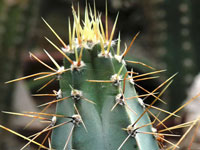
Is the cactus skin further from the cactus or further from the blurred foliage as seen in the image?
the blurred foliage

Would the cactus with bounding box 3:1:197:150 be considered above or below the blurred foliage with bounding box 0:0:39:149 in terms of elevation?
below

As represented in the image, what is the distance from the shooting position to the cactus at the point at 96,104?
3.92 ft

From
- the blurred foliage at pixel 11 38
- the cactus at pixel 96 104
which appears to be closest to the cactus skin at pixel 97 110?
the cactus at pixel 96 104

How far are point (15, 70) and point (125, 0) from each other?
1292 mm

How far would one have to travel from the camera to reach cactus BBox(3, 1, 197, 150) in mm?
1194

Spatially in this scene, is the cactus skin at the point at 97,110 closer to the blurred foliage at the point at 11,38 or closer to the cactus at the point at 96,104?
the cactus at the point at 96,104

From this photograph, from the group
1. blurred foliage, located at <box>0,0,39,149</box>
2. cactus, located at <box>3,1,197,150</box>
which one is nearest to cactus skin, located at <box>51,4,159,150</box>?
cactus, located at <box>3,1,197,150</box>

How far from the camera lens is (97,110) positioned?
1.22m

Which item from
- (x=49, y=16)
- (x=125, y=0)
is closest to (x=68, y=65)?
(x=125, y=0)

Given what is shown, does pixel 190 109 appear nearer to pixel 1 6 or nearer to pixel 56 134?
pixel 56 134

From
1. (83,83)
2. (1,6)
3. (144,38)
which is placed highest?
(1,6)

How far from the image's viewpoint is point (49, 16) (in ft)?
22.6

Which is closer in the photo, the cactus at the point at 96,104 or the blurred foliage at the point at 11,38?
the cactus at the point at 96,104

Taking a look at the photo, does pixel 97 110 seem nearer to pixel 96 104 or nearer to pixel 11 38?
pixel 96 104
